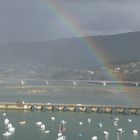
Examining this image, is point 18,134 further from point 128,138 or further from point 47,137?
point 128,138

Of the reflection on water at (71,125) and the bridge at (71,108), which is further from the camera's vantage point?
the bridge at (71,108)

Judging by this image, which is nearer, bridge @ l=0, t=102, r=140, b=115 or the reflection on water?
the reflection on water

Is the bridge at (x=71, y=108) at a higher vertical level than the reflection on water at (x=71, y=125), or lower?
higher

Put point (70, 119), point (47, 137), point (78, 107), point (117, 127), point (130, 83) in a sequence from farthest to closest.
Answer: point (130, 83), point (78, 107), point (70, 119), point (117, 127), point (47, 137)

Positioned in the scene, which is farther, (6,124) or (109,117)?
(109,117)

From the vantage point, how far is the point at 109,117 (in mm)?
84188

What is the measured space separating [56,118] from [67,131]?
14748 mm

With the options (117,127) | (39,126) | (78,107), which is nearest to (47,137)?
(39,126)

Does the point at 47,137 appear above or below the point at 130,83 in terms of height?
below

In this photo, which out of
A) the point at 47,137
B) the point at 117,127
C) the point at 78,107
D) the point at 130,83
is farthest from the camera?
the point at 130,83

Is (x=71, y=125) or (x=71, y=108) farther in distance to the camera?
(x=71, y=108)

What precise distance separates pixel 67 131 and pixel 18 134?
6.98 meters

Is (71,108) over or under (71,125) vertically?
over

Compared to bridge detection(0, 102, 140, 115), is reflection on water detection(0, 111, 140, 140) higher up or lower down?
lower down
